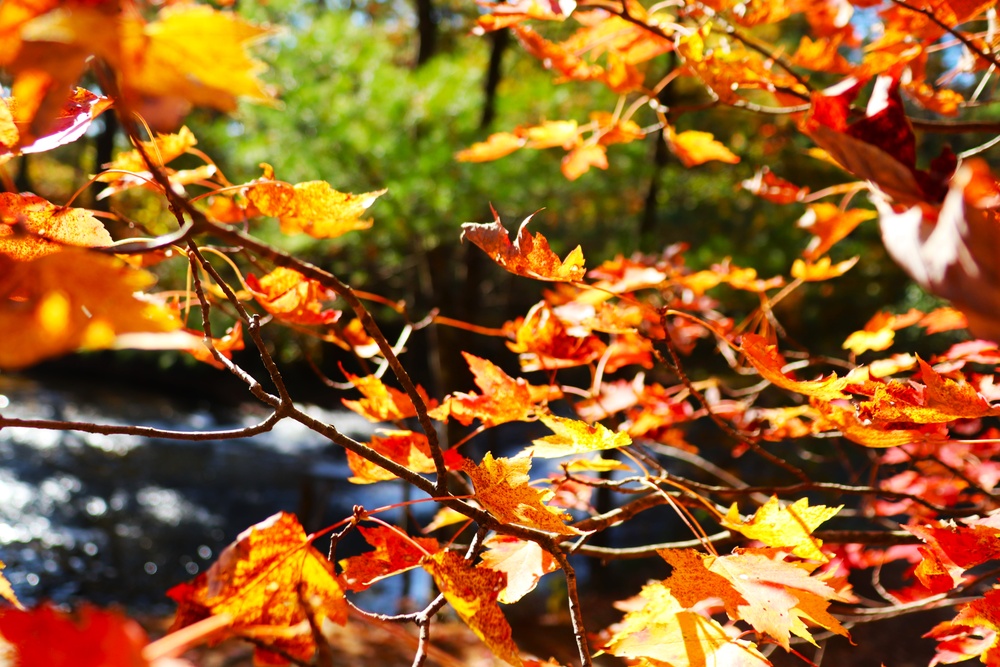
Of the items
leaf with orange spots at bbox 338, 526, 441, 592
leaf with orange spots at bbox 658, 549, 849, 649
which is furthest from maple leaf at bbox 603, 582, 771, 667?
leaf with orange spots at bbox 338, 526, 441, 592

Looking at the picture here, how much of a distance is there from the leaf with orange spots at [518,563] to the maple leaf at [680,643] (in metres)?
0.07

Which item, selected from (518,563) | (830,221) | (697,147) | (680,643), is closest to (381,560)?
(518,563)

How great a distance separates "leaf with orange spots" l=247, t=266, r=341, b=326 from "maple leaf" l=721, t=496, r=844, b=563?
1.22 ft

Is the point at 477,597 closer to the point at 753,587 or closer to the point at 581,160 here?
the point at 753,587

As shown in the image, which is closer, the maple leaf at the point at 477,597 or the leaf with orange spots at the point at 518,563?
the maple leaf at the point at 477,597

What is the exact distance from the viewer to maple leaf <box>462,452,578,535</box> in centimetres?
42

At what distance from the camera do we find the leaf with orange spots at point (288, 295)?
23.5 inches

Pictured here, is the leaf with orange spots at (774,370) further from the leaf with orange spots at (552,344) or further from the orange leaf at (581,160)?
the orange leaf at (581,160)

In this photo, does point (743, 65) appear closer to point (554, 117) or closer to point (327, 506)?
point (554, 117)

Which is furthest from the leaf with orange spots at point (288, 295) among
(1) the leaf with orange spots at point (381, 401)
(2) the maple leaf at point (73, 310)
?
(2) the maple leaf at point (73, 310)

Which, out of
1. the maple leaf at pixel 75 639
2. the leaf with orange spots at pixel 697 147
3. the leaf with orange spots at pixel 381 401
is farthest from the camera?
the leaf with orange spots at pixel 697 147

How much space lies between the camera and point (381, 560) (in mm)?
475

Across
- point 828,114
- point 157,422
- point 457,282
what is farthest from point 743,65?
point 157,422

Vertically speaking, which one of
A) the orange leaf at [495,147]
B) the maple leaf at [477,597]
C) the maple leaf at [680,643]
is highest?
the orange leaf at [495,147]
